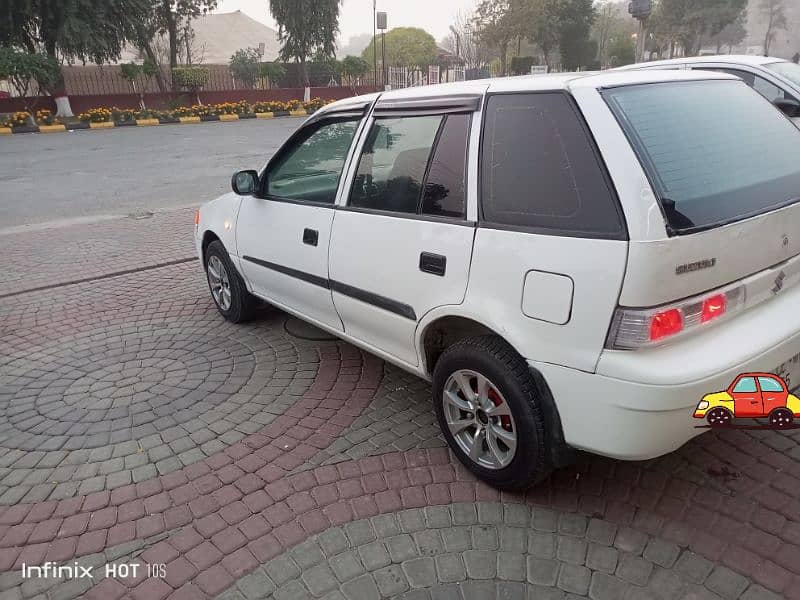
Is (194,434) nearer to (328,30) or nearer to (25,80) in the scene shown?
(25,80)

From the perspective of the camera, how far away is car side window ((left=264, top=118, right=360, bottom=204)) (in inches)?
141

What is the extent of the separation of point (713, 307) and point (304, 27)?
3701cm

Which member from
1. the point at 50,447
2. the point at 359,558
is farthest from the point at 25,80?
the point at 359,558

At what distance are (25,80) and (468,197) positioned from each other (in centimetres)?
2855

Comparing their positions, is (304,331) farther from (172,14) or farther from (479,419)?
(172,14)

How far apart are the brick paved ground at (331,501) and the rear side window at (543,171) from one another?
1.30 m

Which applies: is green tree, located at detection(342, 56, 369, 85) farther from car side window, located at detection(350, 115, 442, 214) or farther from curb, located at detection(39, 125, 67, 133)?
car side window, located at detection(350, 115, 442, 214)

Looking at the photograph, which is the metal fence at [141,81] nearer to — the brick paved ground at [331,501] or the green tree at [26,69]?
the green tree at [26,69]

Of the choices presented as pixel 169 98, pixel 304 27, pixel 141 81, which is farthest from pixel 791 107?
pixel 304 27

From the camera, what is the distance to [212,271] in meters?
5.10

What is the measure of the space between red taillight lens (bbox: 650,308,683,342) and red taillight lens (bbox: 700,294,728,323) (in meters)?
0.14

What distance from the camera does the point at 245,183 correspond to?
412cm

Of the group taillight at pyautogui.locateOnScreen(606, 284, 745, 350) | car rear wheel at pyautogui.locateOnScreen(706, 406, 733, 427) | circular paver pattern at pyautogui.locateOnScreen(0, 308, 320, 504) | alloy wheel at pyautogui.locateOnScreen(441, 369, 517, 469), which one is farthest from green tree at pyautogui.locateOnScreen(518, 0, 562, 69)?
car rear wheel at pyautogui.locateOnScreen(706, 406, 733, 427)

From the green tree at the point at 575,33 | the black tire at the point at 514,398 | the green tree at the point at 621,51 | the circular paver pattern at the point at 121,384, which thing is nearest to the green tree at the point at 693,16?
the green tree at the point at 621,51
